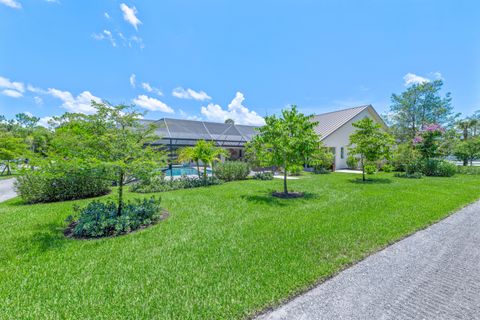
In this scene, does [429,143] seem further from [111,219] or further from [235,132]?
[111,219]

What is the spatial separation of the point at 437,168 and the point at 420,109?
42.0 ft

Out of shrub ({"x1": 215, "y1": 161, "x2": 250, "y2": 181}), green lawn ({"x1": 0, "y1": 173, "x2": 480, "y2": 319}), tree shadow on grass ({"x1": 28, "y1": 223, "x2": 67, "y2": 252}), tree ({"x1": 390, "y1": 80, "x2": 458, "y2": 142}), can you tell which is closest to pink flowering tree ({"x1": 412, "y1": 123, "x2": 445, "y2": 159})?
tree ({"x1": 390, "y1": 80, "x2": 458, "y2": 142})

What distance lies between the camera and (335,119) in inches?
902

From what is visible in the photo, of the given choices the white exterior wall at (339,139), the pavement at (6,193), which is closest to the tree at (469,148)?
the white exterior wall at (339,139)

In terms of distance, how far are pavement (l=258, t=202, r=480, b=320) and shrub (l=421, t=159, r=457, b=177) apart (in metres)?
16.2

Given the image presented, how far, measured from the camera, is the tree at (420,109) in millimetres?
23938

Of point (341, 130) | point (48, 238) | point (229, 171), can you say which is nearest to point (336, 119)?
point (341, 130)

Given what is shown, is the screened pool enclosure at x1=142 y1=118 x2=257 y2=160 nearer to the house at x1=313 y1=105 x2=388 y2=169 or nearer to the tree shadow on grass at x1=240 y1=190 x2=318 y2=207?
the house at x1=313 y1=105 x2=388 y2=169

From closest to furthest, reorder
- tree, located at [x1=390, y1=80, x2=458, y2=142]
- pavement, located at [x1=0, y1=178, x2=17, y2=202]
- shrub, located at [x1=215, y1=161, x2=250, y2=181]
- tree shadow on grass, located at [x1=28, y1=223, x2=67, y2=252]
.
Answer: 1. tree shadow on grass, located at [x1=28, y1=223, x2=67, y2=252]
2. pavement, located at [x1=0, y1=178, x2=17, y2=202]
3. shrub, located at [x1=215, y1=161, x2=250, y2=181]
4. tree, located at [x1=390, y1=80, x2=458, y2=142]

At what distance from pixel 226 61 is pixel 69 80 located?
1067cm

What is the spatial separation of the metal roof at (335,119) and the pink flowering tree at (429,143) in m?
6.33

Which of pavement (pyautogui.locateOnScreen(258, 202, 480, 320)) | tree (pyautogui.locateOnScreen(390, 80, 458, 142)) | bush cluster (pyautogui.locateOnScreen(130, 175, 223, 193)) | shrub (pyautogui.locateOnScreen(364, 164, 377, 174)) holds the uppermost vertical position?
tree (pyautogui.locateOnScreen(390, 80, 458, 142))

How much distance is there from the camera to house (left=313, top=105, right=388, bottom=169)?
Result: 2027 centimetres

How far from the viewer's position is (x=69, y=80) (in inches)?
521
